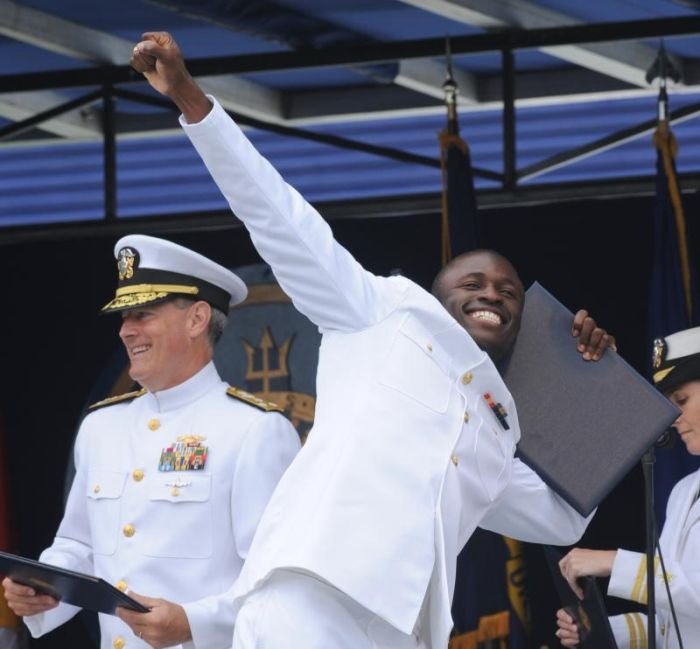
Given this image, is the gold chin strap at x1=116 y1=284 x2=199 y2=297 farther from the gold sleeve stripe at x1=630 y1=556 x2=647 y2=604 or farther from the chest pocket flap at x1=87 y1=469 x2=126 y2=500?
the gold sleeve stripe at x1=630 y1=556 x2=647 y2=604

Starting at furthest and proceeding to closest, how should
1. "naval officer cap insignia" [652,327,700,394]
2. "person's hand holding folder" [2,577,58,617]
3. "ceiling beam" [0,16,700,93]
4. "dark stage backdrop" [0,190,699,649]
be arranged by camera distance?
"dark stage backdrop" [0,190,699,649], "ceiling beam" [0,16,700,93], "naval officer cap insignia" [652,327,700,394], "person's hand holding folder" [2,577,58,617]

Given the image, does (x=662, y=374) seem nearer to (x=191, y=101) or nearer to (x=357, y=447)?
(x=357, y=447)

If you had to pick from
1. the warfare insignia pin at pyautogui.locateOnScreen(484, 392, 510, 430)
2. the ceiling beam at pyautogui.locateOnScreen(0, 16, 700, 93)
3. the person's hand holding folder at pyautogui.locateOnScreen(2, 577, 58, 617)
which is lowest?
the person's hand holding folder at pyautogui.locateOnScreen(2, 577, 58, 617)

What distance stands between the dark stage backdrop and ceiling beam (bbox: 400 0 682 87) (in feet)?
1.56

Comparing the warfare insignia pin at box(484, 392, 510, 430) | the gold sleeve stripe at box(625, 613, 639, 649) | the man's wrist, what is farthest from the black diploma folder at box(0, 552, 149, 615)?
the gold sleeve stripe at box(625, 613, 639, 649)

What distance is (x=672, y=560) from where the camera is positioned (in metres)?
4.63

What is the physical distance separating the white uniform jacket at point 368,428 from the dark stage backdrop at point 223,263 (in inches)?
96.9

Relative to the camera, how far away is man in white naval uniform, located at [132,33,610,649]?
308cm

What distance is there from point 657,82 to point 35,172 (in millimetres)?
2455

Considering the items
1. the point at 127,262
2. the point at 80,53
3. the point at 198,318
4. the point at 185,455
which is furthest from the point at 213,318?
the point at 80,53

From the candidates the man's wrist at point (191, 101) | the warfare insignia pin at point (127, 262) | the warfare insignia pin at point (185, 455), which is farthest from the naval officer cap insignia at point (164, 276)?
the man's wrist at point (191, 101)

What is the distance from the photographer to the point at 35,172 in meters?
6.77

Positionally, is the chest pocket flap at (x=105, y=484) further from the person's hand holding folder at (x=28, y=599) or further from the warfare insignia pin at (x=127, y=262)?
the warfare insignia pin at (x=127, y=262)

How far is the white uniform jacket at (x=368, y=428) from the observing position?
3.10 meters
